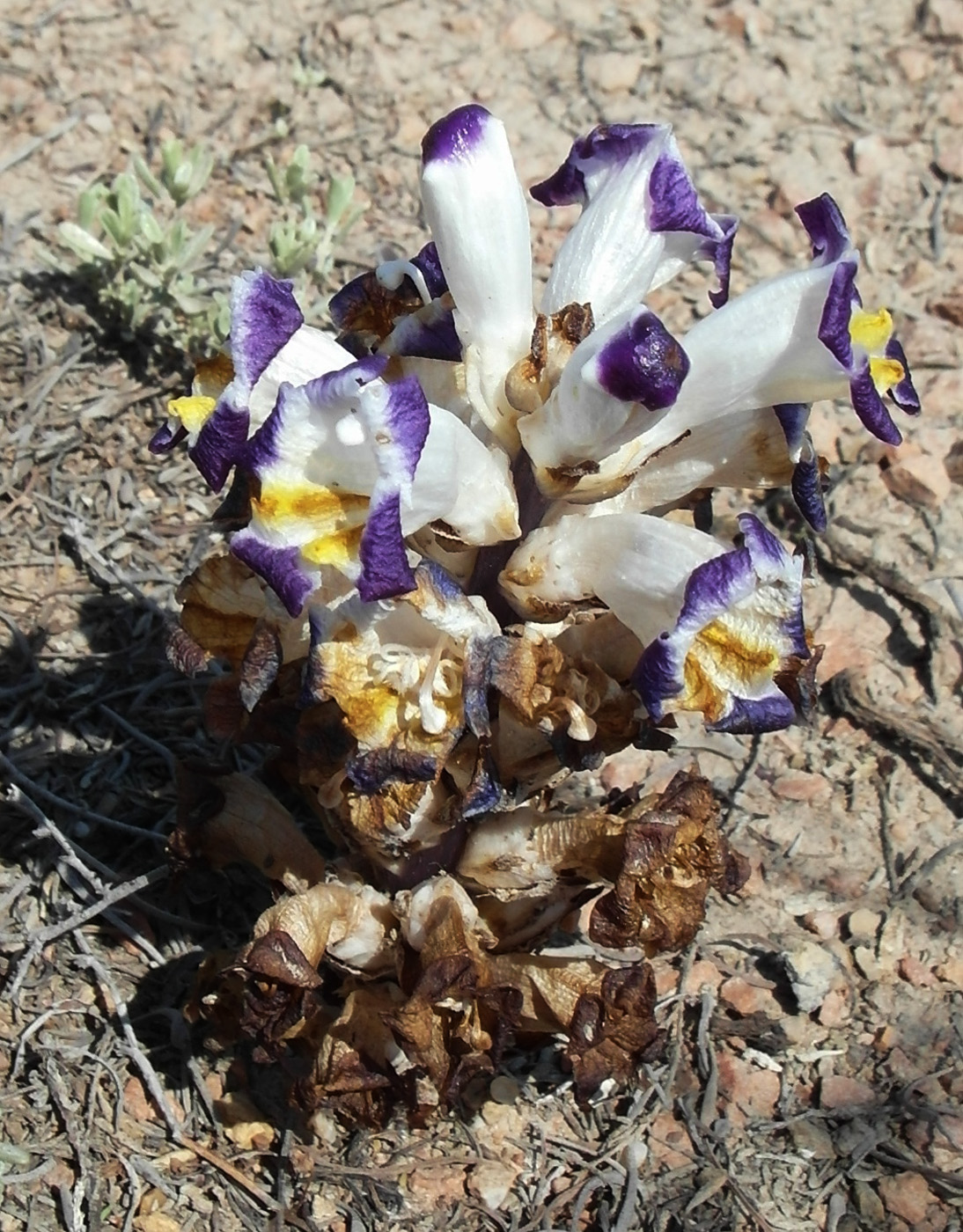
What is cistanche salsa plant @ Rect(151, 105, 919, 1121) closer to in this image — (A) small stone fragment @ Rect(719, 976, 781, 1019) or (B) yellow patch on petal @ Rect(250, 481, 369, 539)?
(B) yellow patch on petal @ Rect(250, 481, 369, 539)

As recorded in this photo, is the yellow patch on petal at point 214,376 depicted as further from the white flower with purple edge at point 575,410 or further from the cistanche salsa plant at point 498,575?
the white flower with purple edge at point 575,410

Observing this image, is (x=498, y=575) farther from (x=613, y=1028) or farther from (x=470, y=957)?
(x=613, y=1028)

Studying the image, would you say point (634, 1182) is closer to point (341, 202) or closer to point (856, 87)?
point (341, 202)

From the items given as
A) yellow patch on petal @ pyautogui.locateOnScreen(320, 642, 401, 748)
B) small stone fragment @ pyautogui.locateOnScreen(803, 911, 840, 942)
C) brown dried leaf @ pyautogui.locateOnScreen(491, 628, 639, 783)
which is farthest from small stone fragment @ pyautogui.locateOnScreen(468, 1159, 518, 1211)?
yellow patch on petal @ pyautogui.locateOnScreen(320, 642, 401, 748)

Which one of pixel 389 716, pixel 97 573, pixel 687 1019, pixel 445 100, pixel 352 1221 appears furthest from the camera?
pixel 445 100

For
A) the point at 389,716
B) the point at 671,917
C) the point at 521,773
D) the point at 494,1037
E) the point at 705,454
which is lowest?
the point at 494,1037

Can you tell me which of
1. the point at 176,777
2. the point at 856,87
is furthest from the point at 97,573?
the point at 856,87

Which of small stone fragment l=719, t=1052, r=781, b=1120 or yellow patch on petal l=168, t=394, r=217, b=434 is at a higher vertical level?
yellow patch on petal l=168, t=394, r=217, b=434
